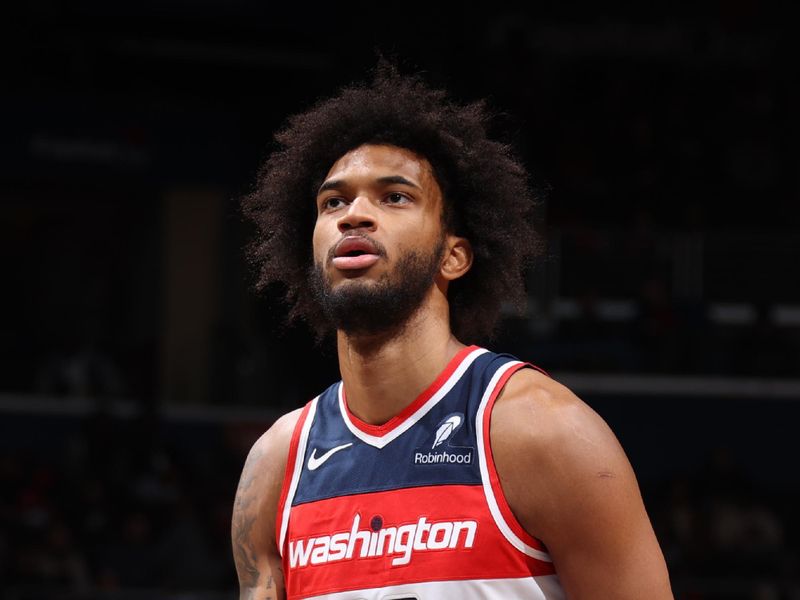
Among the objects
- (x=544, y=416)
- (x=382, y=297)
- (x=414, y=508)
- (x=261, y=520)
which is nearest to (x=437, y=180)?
(x=382, y=297)

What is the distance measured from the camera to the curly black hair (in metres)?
3.38

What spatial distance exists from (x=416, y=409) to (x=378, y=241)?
415 millimetres

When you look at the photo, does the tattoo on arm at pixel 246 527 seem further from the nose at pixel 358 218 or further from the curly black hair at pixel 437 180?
the nose at pixel 358 218

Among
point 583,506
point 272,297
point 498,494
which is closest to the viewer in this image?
point 583,506

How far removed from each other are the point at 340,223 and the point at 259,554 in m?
0.88

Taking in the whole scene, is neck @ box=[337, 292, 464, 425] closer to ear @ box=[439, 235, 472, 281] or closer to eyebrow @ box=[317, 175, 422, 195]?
ear @ box=[439, 235, 472, 281]

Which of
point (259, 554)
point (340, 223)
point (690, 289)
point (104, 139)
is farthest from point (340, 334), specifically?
point (104, 139)

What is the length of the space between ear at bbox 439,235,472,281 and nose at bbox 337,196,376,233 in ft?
0.88

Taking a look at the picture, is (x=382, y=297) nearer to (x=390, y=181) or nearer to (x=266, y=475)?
(x=390, y=181)

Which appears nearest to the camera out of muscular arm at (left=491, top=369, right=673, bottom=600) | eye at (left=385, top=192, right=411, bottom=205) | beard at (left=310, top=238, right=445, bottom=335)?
muscular arm at (left=491, top=369, right=673, bottom=600)

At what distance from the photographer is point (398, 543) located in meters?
2.97

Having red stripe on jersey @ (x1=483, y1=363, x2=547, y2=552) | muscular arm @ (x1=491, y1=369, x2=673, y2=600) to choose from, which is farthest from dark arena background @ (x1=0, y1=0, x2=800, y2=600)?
muscular arm @ (x1=491, y1=369, x2=673, y2=600)

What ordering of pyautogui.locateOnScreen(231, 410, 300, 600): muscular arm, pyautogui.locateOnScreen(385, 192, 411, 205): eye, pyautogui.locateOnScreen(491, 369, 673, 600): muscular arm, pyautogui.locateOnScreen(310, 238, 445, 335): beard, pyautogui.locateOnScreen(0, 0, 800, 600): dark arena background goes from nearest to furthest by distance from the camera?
1. pyautogui.locateOnScreen(491, 369, 673, 600): muscular arm
2. pyautogui.locateOnScreen(310, 238, 445, 335): beard
3. pyautogui.locateOnScreen(385, 192, 411, 205): eye
4. pyautogui.locateOnScreen(231, 410, 300, 600): muscular arm
5. pyautogui.locateOnScreen(0, 0, 800, 600): dark arena background

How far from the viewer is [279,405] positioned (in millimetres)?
11883
